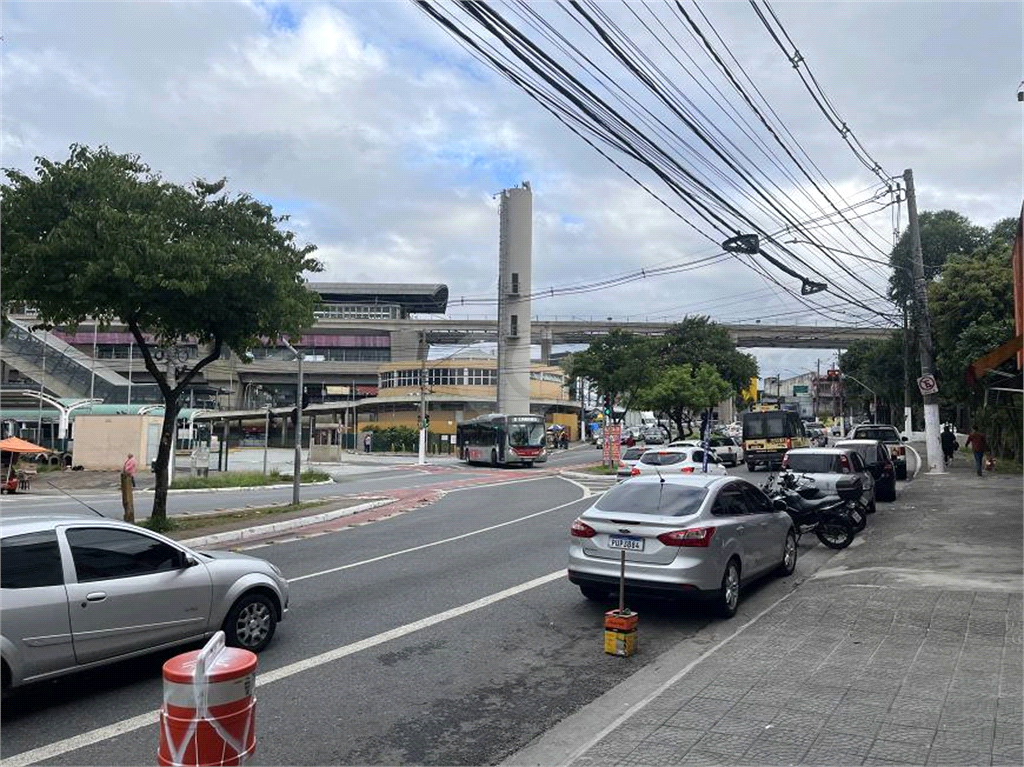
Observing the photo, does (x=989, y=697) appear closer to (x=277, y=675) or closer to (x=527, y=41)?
(x=277, y=675)

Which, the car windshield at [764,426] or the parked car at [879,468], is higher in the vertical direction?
the car windshield at [764,426]

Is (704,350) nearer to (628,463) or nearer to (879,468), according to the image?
(628,463)

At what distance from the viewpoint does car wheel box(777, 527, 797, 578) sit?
36.5 feet

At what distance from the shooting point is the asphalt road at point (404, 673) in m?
5.53

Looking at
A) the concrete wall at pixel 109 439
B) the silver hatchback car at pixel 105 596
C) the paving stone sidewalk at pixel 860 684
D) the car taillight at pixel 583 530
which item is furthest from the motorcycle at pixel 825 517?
the concrete wall at pixel 109 439

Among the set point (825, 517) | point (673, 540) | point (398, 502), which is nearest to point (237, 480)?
point (398, 502)

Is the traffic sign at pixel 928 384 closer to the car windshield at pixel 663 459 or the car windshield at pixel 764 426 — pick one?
the car windshield at pixel 663 459

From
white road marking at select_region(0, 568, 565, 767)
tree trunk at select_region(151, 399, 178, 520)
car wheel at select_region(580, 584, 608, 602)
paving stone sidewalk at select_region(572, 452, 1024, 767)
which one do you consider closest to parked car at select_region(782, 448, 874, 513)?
paving stone sidewalk at select_region(572, 452, 1024, 767)

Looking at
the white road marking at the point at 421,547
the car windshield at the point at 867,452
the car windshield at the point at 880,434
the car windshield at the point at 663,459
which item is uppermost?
the car windshield at the point at 880,434

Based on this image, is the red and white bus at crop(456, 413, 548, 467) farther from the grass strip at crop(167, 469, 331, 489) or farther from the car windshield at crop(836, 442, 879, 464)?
the car windshield at crop(836, 442, 879, 464)

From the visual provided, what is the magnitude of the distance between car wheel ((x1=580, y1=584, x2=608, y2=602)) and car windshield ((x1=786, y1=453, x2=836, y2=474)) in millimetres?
8631

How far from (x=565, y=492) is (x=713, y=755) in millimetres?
21303

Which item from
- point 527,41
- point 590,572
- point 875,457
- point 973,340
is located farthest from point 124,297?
point 973,340

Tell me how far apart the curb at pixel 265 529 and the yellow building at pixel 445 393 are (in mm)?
51883
